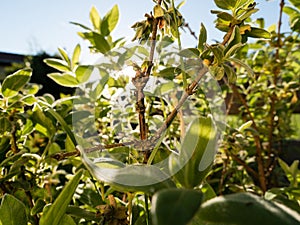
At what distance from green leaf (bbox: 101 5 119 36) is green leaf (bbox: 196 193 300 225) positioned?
1.74 ft

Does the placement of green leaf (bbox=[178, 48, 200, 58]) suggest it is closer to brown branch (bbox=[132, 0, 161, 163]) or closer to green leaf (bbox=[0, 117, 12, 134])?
brown branch (bbox=[132, 0, 161, 163])

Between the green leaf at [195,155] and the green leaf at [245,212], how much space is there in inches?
1.6

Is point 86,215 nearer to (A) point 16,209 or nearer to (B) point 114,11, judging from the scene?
(A) point 16,209

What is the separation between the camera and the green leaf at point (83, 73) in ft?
2.06

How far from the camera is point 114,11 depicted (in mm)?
669

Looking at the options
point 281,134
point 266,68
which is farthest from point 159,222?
point 281,134

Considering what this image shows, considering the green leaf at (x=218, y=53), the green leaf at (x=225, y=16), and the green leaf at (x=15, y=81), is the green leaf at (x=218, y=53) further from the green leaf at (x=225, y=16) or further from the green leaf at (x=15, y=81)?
the green leaf at (x=15, y=81)

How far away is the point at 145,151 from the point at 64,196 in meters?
0.11

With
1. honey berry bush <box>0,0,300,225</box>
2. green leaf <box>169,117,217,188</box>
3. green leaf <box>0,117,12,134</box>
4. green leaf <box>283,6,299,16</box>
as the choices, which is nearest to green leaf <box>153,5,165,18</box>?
honey berry bush <box>0,0,300,225</box>

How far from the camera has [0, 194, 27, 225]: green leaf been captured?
1.01 feet

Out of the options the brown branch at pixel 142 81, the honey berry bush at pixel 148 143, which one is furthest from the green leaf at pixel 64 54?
the brown branch at pixel 142 81

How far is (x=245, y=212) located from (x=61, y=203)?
120 mm

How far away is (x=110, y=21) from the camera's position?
69cm

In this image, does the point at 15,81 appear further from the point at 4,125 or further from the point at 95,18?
the point at 95,18
